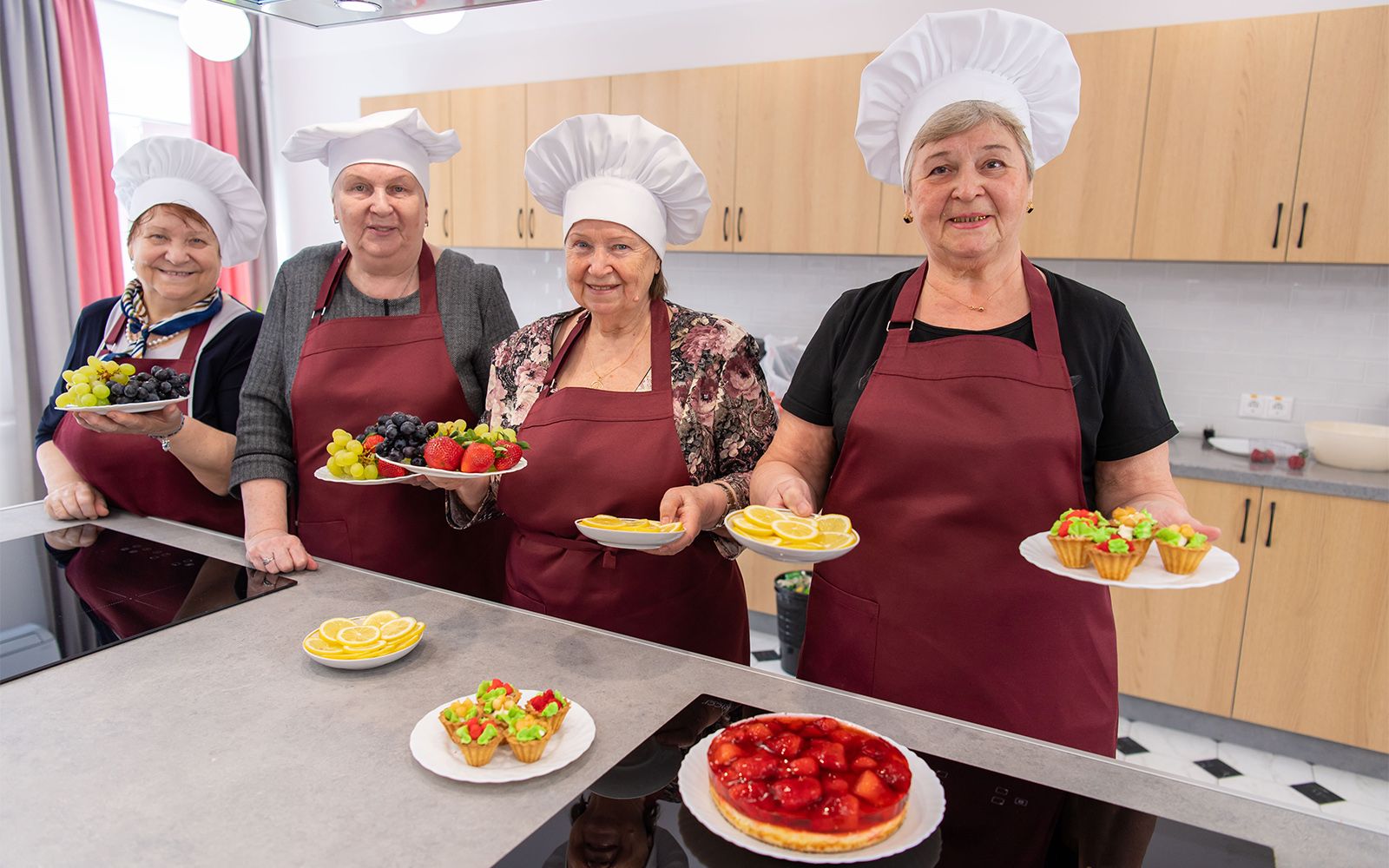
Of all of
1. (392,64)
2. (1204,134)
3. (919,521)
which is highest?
(392,64)

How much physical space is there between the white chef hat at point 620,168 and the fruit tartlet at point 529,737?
111cm

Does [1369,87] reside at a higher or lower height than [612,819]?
higher

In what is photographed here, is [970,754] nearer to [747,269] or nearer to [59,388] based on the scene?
[747,269]

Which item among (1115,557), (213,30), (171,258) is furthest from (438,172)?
(1115,557)

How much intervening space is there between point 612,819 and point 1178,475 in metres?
2.99

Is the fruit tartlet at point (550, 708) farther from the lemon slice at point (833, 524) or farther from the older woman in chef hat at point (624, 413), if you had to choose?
the older woman in chef hat at point (624, 413)

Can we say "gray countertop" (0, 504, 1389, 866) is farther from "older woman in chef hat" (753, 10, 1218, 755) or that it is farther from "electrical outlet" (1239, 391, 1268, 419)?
"electrical outlet" (1239, 391, 1268, 419)

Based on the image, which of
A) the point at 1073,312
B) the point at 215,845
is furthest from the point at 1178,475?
the point at 215,845

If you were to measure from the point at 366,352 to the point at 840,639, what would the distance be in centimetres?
127

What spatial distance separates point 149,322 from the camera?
238cm

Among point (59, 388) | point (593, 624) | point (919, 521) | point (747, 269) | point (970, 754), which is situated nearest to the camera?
point (970, 754)

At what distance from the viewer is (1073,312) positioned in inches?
61.9

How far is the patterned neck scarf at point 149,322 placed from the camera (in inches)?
91.8

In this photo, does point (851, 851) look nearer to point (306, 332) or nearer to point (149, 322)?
point (306, 332)
